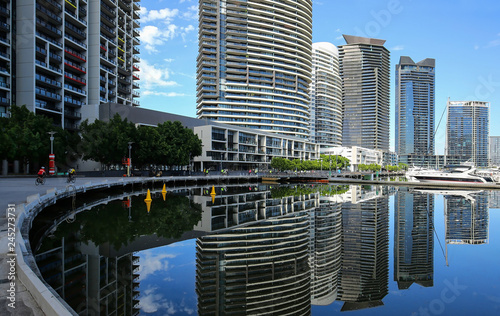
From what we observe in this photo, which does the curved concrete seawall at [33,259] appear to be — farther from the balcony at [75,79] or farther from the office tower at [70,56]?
the balcony at [75,79]

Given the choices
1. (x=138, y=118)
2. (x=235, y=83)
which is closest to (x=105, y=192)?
(x=138, y=118)

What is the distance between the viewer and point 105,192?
42.7m

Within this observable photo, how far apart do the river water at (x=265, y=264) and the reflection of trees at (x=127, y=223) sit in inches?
2.7

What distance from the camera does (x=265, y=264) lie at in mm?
14219

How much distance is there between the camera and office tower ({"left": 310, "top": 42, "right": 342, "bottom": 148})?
598ft

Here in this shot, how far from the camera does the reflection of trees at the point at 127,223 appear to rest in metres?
18.1

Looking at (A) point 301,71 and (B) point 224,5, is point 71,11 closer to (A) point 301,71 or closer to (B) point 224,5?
(B) point 224,5

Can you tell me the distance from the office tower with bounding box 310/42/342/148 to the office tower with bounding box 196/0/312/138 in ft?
158

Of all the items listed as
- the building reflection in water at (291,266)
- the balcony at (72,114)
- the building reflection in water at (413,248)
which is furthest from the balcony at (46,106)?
the building reflection in water at (413,248)

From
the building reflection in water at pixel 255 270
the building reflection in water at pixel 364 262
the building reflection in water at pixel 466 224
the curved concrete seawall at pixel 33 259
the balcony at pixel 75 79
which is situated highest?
the balcony at pixel 75 79

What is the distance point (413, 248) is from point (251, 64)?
117333mm

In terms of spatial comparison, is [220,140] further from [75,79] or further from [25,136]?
[25,136]

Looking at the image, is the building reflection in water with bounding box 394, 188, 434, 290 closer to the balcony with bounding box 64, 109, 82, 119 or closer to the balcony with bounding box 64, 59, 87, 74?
the balcony with bounding box 64, 109, 82, 119

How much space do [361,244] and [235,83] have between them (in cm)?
11186
